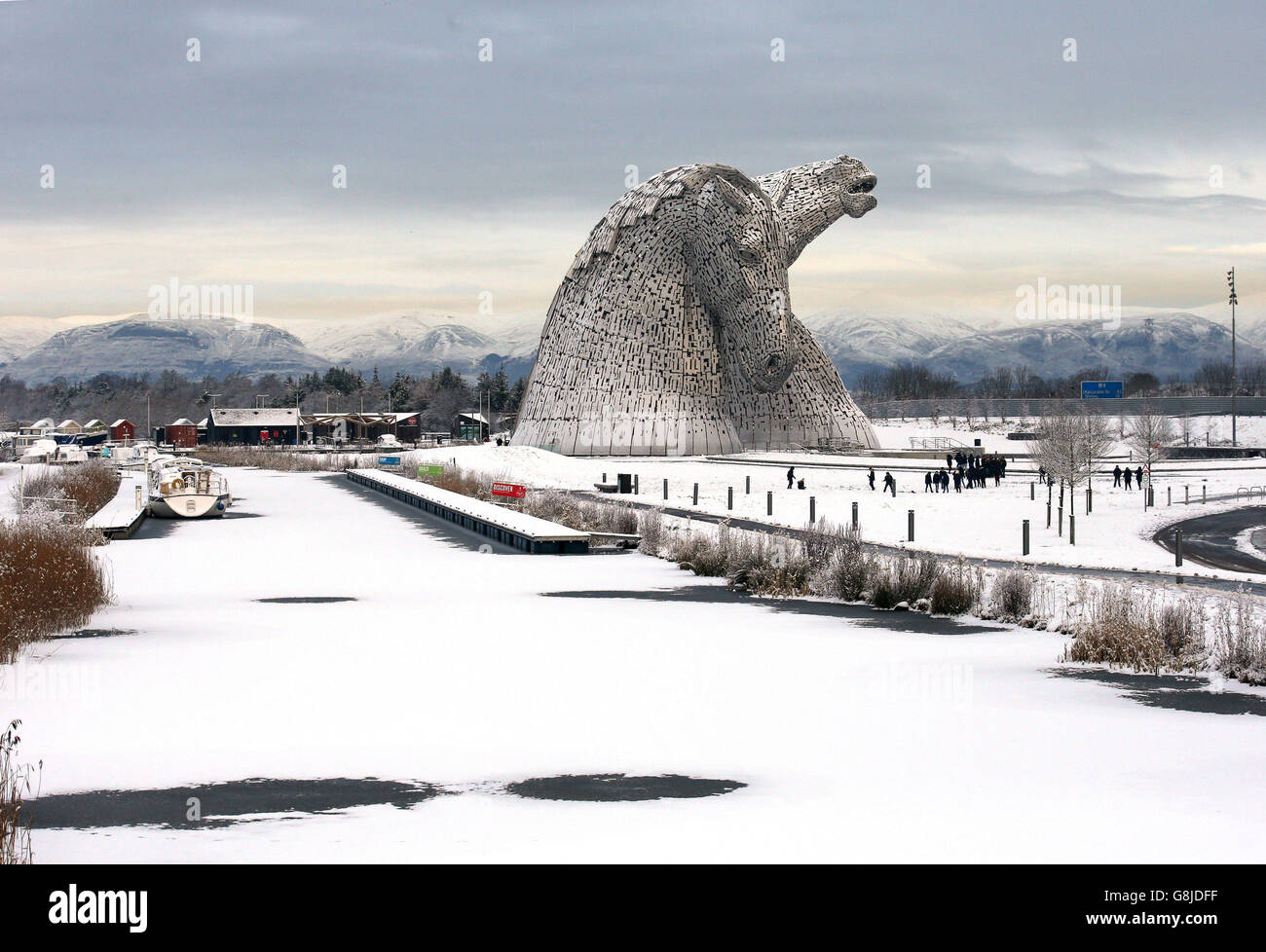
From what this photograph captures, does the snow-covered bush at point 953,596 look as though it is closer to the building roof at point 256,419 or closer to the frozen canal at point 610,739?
the frozen canal at point 610,739

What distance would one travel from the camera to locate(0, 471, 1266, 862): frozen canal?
7.60m

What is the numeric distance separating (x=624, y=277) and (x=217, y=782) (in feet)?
190

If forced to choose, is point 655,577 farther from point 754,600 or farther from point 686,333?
point 686,333

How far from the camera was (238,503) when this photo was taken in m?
42.4

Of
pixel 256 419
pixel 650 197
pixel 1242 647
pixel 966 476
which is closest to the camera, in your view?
pixel 1242 647

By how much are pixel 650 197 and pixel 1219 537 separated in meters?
37.3

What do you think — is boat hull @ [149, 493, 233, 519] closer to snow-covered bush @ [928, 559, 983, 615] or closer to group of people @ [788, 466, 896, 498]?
group of people @ [788, 466, 896, 498]

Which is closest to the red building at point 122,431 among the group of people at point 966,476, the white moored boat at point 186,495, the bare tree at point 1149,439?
the bare tree at point 1149,439

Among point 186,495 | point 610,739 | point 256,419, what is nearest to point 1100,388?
point 256,419

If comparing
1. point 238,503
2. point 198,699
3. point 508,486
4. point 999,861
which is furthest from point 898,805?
point 238,503

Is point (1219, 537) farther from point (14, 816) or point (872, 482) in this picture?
point (14, 816)

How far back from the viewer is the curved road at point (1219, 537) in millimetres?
26562

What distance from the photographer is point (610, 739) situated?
10.3 meters
